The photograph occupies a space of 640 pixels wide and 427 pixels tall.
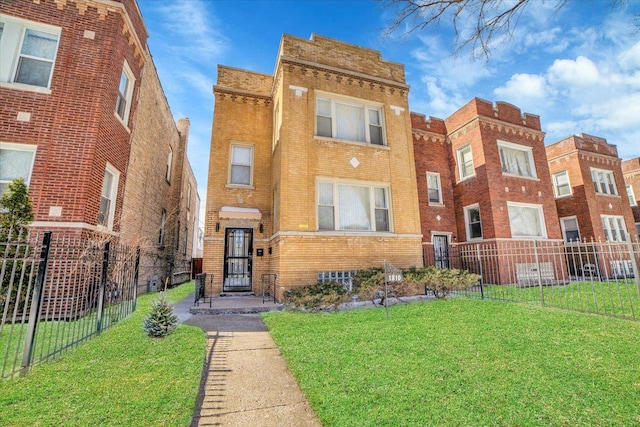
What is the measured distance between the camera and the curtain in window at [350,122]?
35.4 feet

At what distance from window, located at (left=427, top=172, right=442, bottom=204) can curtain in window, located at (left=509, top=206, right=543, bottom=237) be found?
11.5 ft

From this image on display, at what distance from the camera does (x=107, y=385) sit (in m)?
3.31

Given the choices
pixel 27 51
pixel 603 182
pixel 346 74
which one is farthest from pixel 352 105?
pixel 603 182

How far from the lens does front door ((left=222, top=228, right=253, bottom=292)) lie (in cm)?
1077

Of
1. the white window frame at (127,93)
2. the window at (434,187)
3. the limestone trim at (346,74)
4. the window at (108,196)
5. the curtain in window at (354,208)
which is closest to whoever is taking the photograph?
the window at (108,196)

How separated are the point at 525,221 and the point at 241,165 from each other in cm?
1456

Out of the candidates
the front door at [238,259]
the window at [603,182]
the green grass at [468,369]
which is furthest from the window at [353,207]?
the window at [603,182]

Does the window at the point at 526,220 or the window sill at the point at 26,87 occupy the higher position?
the window sill at the point at 26,87

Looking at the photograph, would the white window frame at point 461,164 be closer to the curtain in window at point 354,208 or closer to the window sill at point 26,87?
the curtain in window at point 354,208

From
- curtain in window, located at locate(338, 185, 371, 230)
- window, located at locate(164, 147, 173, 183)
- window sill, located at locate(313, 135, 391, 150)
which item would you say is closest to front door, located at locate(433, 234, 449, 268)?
curtain in window, located at locate(338, 185, 371, 230)

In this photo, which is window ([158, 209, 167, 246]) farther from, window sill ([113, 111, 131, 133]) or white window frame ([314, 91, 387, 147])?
white window frame ([314, 91, 387, 147])

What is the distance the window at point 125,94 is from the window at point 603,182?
25884 mm

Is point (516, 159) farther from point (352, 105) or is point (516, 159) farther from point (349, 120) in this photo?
point (349, 120)

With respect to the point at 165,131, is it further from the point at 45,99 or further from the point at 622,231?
the point at 622,231
